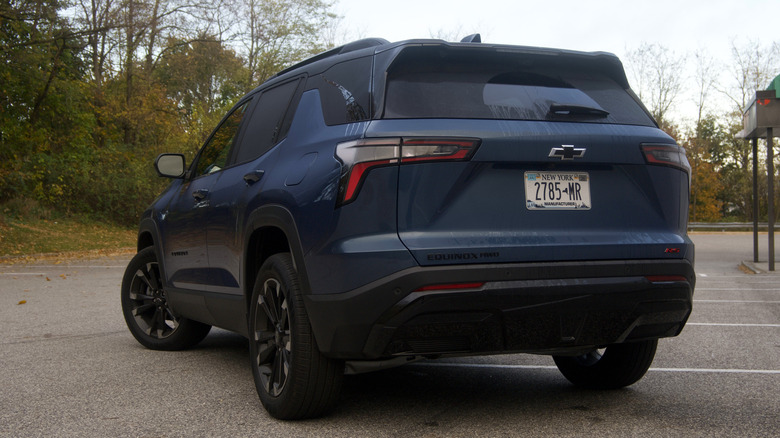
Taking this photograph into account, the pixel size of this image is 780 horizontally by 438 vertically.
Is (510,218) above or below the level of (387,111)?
below

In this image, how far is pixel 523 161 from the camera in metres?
3.73

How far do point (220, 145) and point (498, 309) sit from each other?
2.77 metres

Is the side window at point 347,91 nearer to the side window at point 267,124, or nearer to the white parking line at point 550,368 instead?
the side window at point 267,124

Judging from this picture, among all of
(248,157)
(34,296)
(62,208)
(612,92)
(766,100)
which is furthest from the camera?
(62,208)

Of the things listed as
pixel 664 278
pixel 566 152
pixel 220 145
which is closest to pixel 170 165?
pixel 220 145

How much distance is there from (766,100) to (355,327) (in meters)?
15.1

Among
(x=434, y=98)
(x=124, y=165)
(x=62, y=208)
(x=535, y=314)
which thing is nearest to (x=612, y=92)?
(x=434, y=98)

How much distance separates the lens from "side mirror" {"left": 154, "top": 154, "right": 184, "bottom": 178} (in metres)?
5.91

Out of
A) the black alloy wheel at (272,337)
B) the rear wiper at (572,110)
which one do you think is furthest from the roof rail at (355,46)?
the black alloy wheel at (272,337)

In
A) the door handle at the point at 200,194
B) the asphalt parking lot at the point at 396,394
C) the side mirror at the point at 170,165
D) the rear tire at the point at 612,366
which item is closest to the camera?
the asphalt parking lot at the point at 396,394

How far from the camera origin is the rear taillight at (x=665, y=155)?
3.98m

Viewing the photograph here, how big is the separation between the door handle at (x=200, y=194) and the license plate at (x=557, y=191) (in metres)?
2.42

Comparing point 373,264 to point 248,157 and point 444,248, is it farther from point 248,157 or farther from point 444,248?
point 248,157

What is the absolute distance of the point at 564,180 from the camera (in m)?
3.80
